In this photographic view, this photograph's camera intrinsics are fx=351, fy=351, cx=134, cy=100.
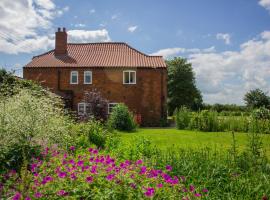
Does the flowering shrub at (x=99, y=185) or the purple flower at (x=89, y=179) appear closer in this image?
the flowering shrub at (x=99, y=185)

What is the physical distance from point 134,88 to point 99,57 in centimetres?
494

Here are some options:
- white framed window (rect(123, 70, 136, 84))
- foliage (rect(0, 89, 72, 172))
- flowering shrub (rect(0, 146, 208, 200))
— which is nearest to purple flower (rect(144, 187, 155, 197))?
flowering shrub (rect(0, 146, 208, 200))

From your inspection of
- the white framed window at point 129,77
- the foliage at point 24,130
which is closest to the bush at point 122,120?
the white framed window at point 129,77

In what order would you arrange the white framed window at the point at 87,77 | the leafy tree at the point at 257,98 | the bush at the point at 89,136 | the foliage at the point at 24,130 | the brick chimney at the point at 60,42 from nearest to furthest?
1. the foliage at the point at 24,130
2. the bush at the point at 89,136
3. the white framed window at the point at 87,77
4. the brick chimney at the point at 60,42
5. the leafy tree at the point at 257,98

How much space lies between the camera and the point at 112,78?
1236 inches

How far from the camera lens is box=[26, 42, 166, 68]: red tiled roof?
3172 cm

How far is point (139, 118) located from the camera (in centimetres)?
2902

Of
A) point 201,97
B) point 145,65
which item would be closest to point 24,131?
point 145,65

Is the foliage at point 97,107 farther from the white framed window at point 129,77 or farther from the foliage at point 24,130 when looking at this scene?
the foliage at point 24,130

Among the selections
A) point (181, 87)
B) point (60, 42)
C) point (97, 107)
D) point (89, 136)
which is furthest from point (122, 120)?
point (181, 87)

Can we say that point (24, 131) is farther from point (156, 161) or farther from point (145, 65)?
point (145, 65)

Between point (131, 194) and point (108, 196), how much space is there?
0.30 m

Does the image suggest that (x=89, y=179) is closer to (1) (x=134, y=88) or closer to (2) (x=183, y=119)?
(2) (x=183, y=119)

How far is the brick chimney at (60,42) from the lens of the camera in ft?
109
